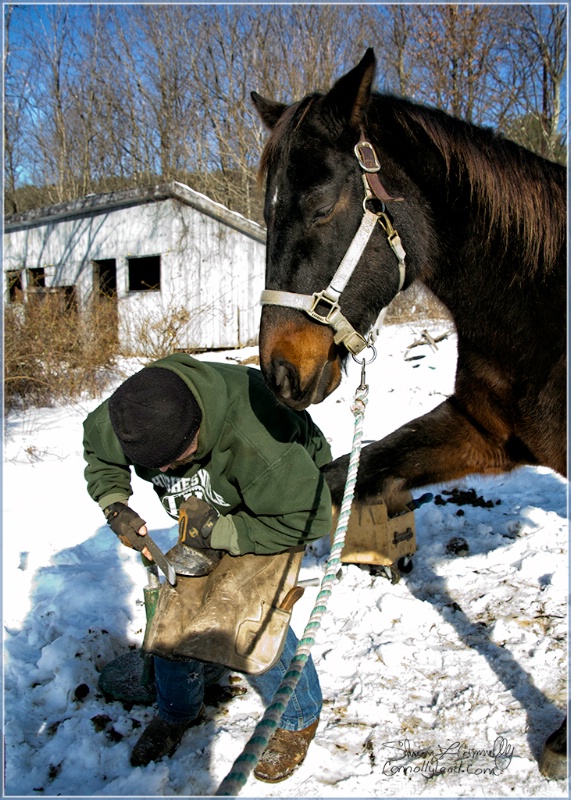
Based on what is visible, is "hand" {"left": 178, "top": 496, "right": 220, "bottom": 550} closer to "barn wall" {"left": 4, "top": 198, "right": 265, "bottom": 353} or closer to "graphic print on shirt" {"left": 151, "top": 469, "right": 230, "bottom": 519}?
"graphic print on shirt" {"left": 151, "top": 469, "right": 230, "bottom": 519}

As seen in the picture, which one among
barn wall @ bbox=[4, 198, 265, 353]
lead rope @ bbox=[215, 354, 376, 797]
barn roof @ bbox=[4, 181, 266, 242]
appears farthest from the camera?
barn wall @ bbox=[4, 198, 265, 353]

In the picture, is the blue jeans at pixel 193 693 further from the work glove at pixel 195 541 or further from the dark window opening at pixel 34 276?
the dark window opening at pixel 34 276

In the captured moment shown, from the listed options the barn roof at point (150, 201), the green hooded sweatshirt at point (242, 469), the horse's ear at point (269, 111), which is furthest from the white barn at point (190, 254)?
the green hooded sweatshirt at point (242, 469)

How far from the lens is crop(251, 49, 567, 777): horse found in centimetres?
197

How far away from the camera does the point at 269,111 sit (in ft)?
8.15

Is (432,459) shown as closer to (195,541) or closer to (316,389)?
(316,389)

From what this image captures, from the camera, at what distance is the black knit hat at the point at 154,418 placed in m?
1.95

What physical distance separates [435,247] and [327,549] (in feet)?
7.39

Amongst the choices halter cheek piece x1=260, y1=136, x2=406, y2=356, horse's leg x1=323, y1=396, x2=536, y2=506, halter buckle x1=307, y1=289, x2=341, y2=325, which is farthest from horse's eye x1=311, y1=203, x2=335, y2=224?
horse's leg x1=323, y1=396, x2=536, y2=506

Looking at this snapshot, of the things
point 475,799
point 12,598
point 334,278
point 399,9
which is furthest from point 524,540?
point 399,9

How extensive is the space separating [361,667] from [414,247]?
1.91m

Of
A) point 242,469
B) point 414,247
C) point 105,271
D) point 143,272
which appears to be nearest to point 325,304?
point 414,247

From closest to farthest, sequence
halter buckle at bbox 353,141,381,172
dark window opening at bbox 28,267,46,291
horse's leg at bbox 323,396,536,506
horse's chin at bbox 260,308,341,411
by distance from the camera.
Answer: horse's chin at bbox 260,308,341,411, halter buckle at bbox 353,141,381,172, horse's leg at bbox 323,396,536,506, dark window opening at bbox 28,267,46,291

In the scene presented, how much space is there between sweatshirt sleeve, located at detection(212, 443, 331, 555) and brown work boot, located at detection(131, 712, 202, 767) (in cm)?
74
